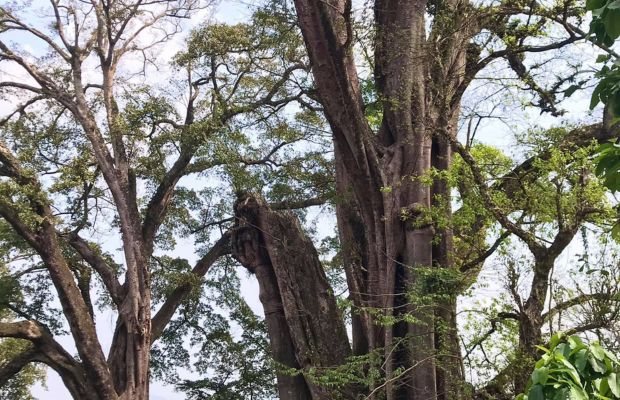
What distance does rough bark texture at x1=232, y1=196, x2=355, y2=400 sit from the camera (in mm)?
8117

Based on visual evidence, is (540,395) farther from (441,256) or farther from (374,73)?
(374,73)

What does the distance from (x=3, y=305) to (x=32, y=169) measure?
237cm

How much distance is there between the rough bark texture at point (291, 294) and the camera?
8.12 meters

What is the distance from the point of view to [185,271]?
1112 cm

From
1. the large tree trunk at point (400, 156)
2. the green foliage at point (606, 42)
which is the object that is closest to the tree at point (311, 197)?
the large tree trunk at point (400, 156)

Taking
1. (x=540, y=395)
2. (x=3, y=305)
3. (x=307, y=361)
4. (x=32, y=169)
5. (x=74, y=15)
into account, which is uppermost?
(x=74, y=15)

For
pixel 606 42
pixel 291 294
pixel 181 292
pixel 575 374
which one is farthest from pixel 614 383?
pixel 181 292

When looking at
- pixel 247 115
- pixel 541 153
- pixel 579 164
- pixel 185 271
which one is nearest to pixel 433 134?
pixel 541 153

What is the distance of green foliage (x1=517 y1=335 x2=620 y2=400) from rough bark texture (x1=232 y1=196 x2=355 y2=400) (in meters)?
6.04

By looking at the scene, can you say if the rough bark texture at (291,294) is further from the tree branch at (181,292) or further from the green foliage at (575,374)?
the green foliage at (575,374)

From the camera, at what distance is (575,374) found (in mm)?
1745

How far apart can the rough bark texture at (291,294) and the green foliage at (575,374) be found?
6043mm

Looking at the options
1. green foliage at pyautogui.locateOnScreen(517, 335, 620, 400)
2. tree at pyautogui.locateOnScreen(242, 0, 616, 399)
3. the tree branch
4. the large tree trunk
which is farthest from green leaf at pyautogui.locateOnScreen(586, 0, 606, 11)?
the tree branch

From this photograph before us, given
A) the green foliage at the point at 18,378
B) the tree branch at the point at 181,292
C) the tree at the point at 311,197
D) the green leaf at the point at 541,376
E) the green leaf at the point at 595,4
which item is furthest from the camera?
the green foliage at the point at 18,378
